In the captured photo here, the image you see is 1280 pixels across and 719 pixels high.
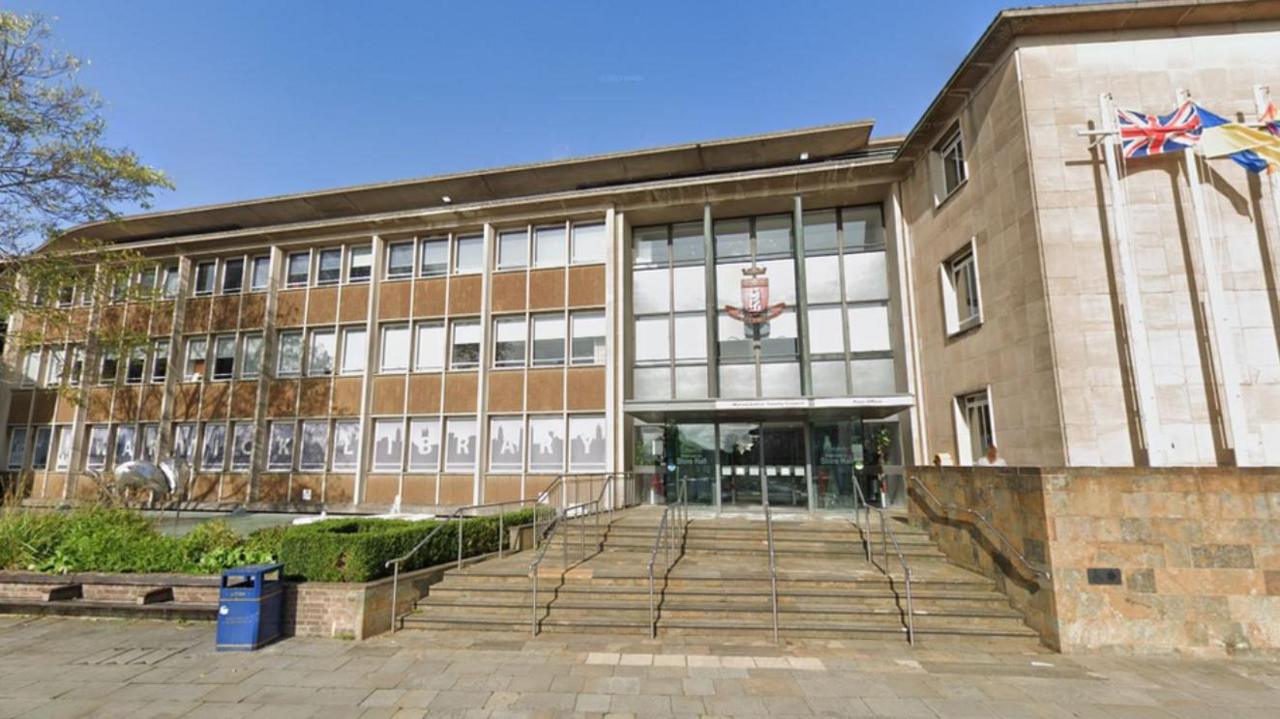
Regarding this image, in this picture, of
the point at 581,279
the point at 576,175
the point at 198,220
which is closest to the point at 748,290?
the point at 581,279

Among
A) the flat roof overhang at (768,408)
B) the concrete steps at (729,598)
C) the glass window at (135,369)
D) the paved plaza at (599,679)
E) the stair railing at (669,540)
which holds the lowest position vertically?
the paved plaza at (599,679)

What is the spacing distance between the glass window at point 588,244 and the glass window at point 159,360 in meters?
14.8

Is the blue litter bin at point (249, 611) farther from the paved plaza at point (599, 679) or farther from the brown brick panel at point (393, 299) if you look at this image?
the brown brick panel at point (393, 299)

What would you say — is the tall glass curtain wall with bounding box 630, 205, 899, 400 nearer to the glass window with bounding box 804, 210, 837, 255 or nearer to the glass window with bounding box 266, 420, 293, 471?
the glass window with bounding box 804, 210, 837, 255

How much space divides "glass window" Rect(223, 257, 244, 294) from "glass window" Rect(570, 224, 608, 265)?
11986mm

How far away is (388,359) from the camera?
18219 mm

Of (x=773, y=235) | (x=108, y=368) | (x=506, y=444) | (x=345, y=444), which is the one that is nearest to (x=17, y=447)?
(x=108, y=368)

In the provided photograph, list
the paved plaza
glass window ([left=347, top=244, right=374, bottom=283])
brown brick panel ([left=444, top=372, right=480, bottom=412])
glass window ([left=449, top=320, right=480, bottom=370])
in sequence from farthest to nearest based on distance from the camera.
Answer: glass window ([left=347, top=244, right=374, bottom=283]) → glass window ([left=449, top=320, right=480, bottom=370]) → brown brick panel ([left=444, top=372, right=480, bottom=412]) → the paved plaza

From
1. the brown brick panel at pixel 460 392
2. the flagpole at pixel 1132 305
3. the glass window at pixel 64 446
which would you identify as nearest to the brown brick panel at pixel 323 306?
the brown brick panel at pixel 460 392

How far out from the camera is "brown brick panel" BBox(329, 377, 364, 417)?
58.6 feet

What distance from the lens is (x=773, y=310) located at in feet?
54.3

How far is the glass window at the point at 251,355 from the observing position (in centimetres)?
1897

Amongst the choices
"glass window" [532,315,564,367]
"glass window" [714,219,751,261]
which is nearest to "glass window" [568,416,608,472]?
"glass window" [532,315,564,367]

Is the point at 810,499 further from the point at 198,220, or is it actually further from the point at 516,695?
the point at 198,220
